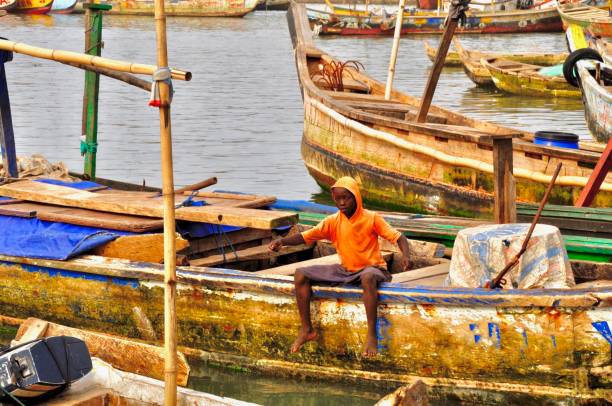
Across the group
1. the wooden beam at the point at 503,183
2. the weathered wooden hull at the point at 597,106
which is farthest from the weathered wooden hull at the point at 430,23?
the wooden beam at the point at 503,183

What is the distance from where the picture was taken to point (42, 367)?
227 inches

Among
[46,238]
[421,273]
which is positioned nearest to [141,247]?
[46,238]

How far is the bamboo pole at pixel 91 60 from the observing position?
17.7ft

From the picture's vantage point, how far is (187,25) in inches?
2066

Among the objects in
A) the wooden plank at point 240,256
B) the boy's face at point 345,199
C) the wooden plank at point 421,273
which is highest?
the boy's face at point 345,199

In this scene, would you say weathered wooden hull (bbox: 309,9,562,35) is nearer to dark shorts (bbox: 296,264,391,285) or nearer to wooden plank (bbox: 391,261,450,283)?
wooden plank (bbox: 391,261,450,283)

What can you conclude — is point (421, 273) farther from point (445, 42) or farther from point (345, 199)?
point (445, 42)

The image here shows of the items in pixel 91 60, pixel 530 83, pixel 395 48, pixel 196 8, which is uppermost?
pixel 91 60

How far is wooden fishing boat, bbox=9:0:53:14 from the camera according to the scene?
5258 centimetres

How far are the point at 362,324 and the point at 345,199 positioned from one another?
2.62 feet

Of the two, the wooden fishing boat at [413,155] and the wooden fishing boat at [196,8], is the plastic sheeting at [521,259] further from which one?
the wooden fishing boat at [196,8]

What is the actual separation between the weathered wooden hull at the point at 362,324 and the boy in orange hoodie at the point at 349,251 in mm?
92

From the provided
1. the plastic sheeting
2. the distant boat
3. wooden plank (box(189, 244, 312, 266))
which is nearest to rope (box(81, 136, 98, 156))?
wooden plank (box(189, 244, 312, 266))

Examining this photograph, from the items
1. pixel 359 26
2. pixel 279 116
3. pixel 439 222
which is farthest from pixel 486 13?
pixel 439 222
